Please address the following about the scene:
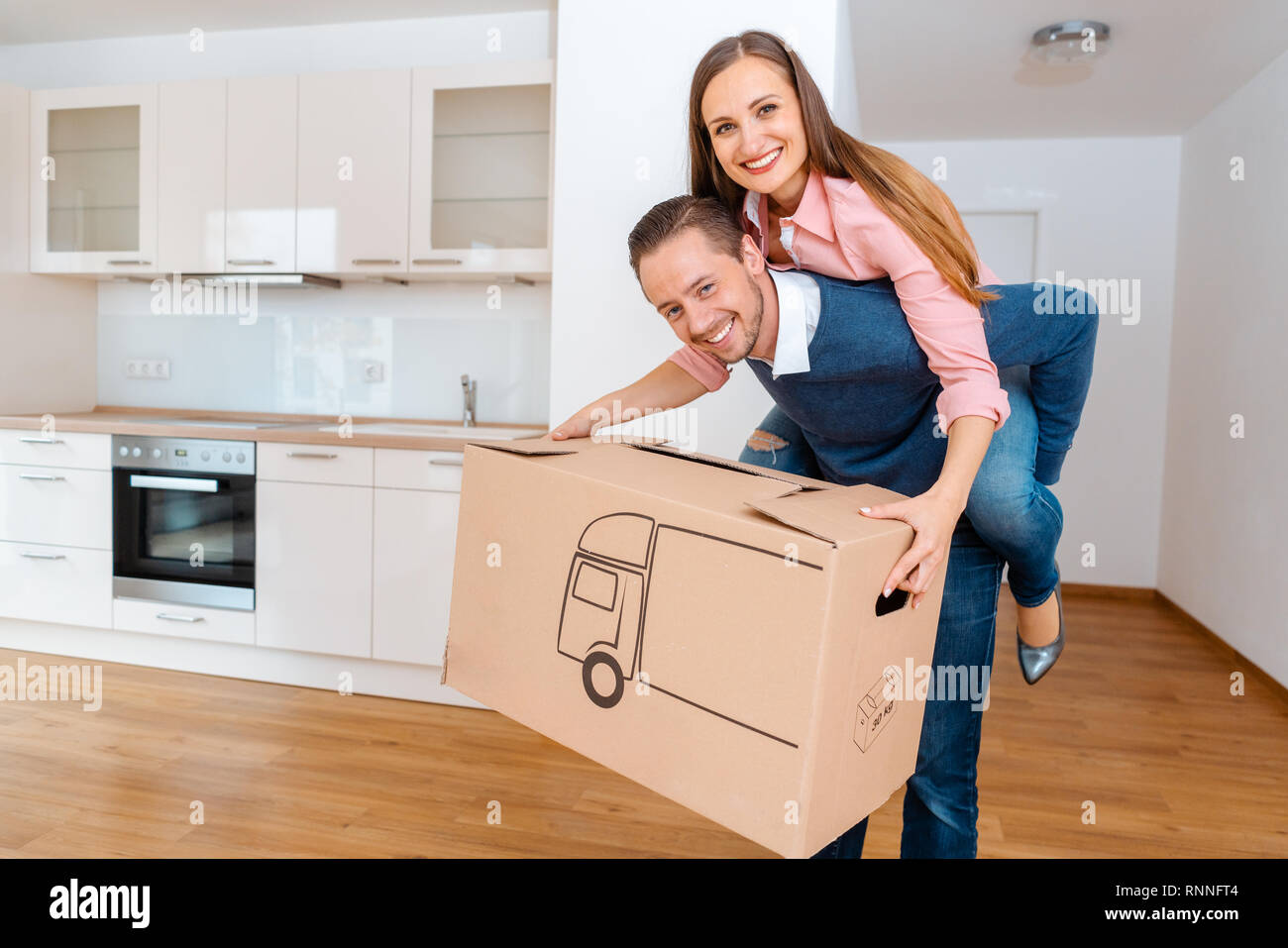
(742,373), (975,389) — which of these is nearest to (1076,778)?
(742,373)

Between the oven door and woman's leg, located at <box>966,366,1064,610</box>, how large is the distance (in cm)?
229

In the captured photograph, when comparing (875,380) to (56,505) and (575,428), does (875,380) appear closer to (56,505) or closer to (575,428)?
(575,428)

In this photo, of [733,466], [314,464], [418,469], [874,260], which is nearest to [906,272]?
[874,260]

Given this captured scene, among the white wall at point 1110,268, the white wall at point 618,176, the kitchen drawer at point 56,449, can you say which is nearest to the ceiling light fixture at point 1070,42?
the white wall at point 1110,268

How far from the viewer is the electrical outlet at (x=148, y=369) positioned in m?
3.54

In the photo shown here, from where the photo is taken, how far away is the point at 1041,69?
11.2ft

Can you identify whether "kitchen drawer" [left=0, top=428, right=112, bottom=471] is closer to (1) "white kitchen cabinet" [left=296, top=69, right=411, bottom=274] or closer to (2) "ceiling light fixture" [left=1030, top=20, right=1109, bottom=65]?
(1) "white kitchen cabinet" [left=296, top=69, right=411, bottom=274]

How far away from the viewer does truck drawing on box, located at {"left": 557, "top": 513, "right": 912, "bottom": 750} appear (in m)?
0.76

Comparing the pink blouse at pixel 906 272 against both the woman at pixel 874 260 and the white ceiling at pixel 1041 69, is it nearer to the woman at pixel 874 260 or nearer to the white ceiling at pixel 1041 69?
the woman at pixel 874 260

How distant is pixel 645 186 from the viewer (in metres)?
2.40

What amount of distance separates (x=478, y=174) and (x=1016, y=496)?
89.6 inches

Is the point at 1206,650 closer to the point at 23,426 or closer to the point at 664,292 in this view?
the point at 664,292

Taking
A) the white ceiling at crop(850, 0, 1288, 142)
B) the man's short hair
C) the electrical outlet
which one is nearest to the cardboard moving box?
the man's short hair

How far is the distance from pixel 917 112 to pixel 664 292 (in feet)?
11.8
